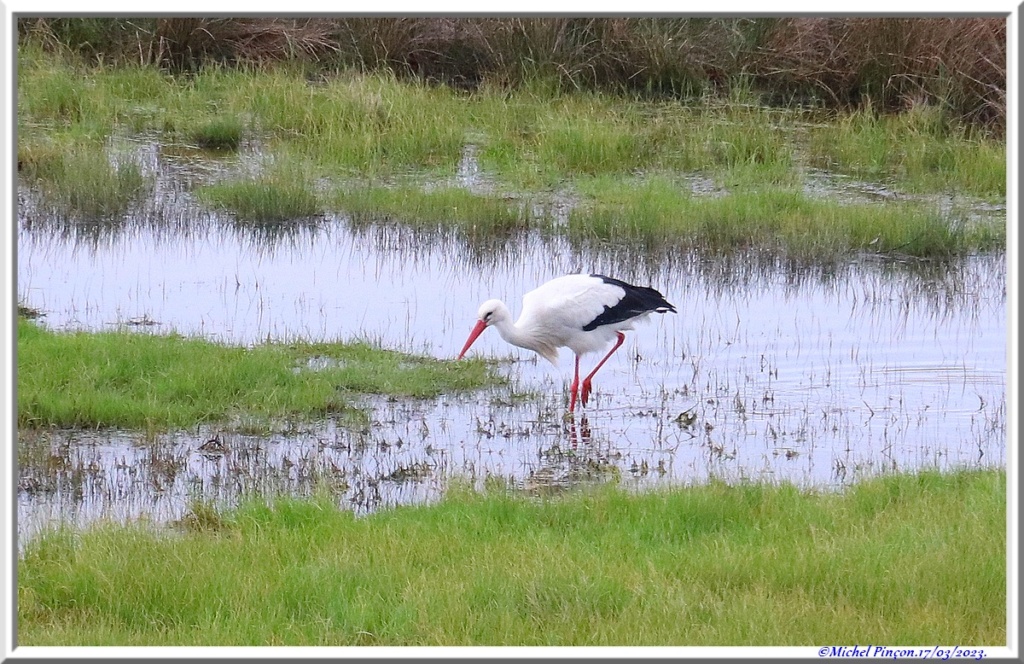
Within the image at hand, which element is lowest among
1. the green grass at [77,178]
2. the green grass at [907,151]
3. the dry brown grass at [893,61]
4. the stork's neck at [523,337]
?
the stork's neck at [523,337]

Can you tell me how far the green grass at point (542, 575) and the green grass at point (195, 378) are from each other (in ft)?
3.57

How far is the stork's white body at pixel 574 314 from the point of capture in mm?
6621

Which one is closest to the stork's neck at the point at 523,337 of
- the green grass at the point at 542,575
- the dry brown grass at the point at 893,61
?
the green grass at the point at 542,575

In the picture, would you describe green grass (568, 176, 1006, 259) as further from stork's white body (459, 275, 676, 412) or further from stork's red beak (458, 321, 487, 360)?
stork's red beak (458, 321, 487, 360)

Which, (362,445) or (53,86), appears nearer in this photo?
(362,445)

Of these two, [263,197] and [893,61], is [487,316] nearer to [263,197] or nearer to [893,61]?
[263,197]

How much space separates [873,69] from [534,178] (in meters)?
2.39

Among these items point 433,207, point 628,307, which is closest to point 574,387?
point 628,307

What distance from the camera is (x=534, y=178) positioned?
799 cm

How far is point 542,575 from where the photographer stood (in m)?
4.27

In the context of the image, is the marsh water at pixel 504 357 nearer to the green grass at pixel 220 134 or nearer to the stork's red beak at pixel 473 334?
the stork's red beak at pixel 473 334

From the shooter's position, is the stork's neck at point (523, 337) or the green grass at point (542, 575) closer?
the green grass at point (542, 575)

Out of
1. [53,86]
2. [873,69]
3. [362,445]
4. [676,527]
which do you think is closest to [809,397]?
[676,527]

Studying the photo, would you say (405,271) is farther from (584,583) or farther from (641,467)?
(584,583)
